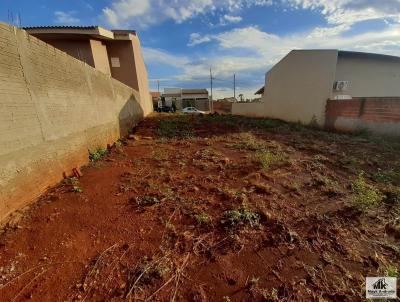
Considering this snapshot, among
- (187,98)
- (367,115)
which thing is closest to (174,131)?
(367,115)

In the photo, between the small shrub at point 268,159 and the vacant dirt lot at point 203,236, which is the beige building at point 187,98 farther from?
the vacant dirt lot at point 203,236

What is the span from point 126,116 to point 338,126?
8.52 m

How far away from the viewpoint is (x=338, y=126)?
997 centimetres

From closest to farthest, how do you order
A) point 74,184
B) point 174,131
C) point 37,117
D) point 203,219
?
point 203,219 → point 37,117 → point 74,184 → point 174,131

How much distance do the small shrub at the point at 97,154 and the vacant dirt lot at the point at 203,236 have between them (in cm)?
54

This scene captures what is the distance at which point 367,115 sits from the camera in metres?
8.79

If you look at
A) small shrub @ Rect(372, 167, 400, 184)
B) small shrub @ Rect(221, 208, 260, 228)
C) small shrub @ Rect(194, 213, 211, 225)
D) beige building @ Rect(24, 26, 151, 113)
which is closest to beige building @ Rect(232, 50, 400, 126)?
small shrub @ Rect(372, 167, 400, 184)

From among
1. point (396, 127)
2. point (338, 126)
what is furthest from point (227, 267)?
point (338, 126)

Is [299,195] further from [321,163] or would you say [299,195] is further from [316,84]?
[316,84]

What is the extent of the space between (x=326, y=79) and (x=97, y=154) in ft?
33.1

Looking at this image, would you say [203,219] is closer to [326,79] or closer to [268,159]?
[268,159]

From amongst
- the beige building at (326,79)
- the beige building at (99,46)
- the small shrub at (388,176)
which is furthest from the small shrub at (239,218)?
the beige building at (99,46)

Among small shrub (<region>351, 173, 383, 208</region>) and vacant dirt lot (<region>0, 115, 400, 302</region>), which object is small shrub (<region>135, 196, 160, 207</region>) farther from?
small shrub (<region>351, 173, 383, 208</region>)

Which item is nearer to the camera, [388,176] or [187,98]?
[388,176]
